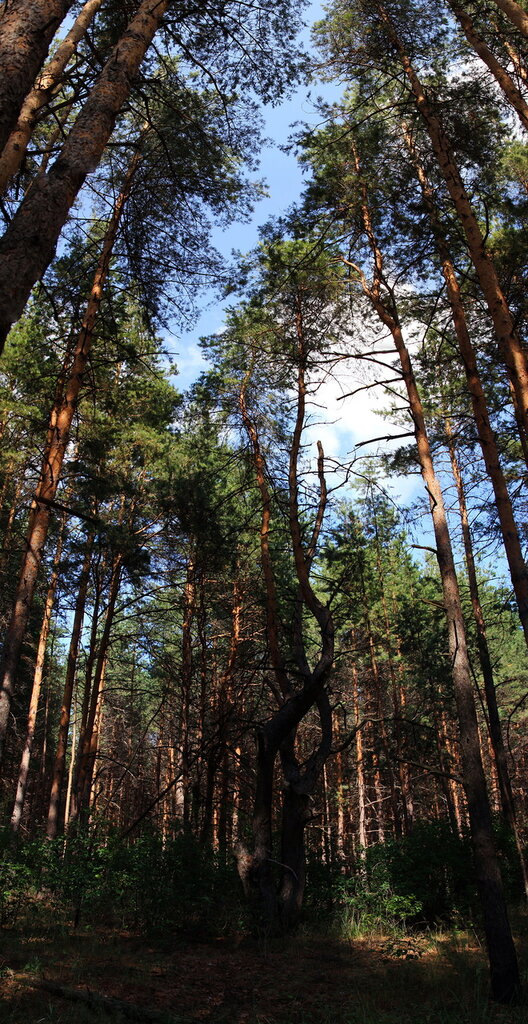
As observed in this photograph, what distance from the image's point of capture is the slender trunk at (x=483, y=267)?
22.8 ft

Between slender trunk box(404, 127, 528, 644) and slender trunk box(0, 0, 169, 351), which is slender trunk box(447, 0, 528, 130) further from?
slender trunk box(0, 0, 169, 351)

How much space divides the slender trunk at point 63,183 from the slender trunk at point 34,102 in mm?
377

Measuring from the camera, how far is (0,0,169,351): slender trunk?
3260 millimetres

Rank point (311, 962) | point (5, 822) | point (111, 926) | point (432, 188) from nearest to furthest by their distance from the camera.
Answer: point (311, 962) → point (432, 188) → point (111, 926) → point (5, 822)

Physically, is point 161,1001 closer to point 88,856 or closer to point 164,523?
point 88,856

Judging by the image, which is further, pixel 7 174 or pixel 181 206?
pixel 181 206

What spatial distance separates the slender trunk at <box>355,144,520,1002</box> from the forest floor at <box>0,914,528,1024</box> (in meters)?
0.41

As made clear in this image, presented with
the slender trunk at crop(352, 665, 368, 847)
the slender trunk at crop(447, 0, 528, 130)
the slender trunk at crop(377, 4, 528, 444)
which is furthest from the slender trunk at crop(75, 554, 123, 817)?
the slender trunk at crop(352, 665, 368, 847)

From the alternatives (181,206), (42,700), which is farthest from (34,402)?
(42,700)

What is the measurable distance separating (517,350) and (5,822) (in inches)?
709

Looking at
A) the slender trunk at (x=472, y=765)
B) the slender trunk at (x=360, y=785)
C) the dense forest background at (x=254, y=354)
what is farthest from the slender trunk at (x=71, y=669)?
the slender trunk at (x=360, y=785)

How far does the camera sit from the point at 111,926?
9.77 metres

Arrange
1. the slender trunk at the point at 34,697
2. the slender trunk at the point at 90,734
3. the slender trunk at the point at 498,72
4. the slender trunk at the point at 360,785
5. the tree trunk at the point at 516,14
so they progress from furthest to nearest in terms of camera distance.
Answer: the slender trunk at the point at 360,785, the slender trunk at the point at 34,697, the slender trunk at the point at 90,734, the slender trunk at the point at 498,72, the tree trunk at the point at 516,14

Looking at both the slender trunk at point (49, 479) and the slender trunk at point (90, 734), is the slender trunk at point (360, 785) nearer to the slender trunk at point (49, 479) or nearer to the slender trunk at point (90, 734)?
the slender trunk at point (90, 734)
